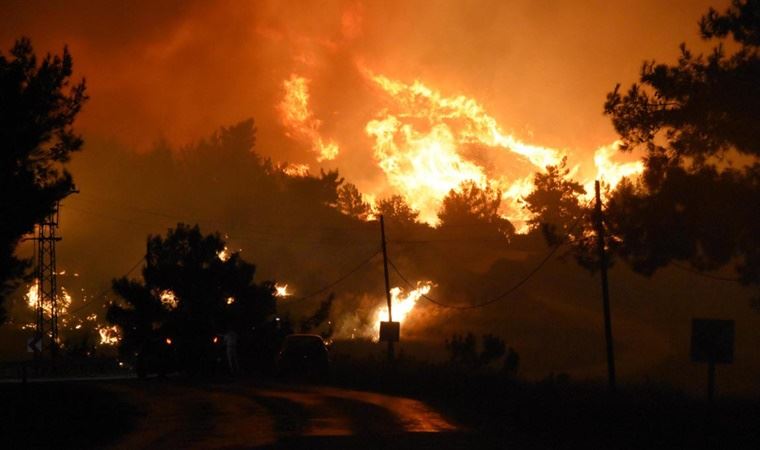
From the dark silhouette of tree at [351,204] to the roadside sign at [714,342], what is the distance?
100.0m

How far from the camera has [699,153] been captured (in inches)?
1426

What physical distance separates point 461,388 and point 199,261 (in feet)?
126

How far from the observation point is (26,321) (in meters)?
112

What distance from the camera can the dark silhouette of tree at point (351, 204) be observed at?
122 meters

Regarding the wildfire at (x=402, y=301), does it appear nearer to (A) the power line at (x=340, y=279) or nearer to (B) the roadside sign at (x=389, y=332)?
(A) the power line at (x=340, y=279)

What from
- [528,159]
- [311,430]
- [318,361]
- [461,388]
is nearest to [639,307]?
[528,159]

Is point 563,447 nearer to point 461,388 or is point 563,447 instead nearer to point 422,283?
point 461,388

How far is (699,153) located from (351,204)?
8710 cm

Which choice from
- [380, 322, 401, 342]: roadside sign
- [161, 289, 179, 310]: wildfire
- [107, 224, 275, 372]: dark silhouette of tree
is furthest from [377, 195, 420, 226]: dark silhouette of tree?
[380, 322, 401, 342]: roadside sign

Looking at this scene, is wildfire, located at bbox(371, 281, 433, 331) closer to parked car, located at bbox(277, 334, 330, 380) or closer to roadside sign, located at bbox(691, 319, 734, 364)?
parked car, located at bbox(277, 334, 330, 380)

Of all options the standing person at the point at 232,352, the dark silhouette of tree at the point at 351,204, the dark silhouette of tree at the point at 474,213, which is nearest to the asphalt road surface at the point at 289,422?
the standing person at the point at 232,352

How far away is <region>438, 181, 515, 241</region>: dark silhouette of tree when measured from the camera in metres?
109

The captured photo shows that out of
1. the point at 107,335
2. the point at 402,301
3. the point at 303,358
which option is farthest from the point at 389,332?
the point at 107,335

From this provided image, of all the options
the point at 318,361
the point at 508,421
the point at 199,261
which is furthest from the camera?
the point at 199,261
